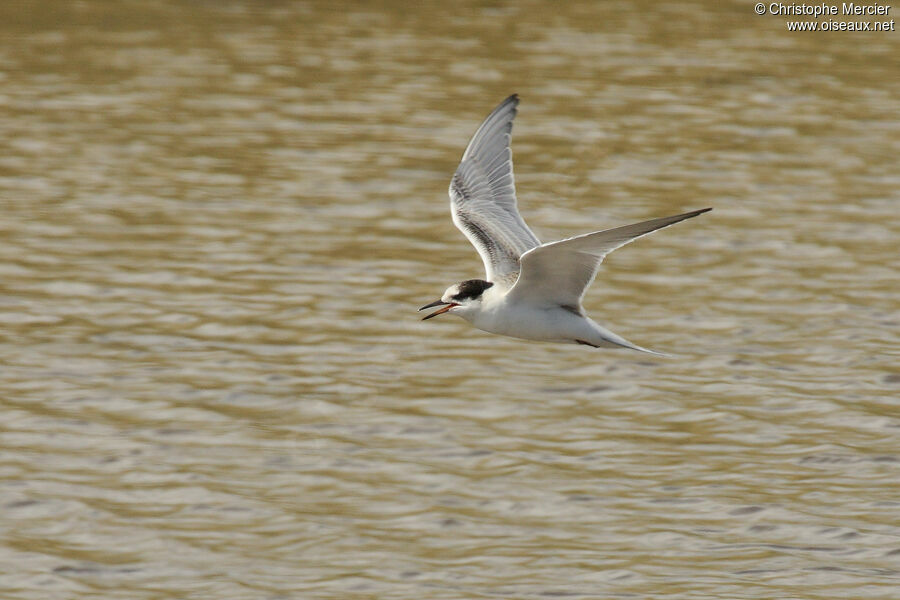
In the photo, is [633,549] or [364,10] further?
[364,10]

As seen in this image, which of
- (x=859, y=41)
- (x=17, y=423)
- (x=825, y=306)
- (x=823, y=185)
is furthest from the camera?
(x=859, y=41)

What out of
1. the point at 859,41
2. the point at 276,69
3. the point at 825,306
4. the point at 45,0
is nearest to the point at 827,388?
the point at 825,306

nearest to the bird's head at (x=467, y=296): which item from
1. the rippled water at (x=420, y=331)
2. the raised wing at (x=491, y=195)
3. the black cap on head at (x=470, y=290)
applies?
the black cap on head at (x=470, y=290)

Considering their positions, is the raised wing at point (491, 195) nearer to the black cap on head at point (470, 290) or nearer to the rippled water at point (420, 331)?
the black cap on head at point (470, 290)

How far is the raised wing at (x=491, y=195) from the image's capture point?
10141 mm

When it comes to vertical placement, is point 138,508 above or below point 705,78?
below

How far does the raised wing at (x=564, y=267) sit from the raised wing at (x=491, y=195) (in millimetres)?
984

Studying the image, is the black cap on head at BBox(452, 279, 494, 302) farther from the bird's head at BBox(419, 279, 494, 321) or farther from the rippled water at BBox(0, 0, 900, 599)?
the rippled water at BBox(0, 0, 900, 599)

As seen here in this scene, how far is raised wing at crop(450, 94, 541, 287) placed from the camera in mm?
10141

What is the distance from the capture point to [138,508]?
9.55m

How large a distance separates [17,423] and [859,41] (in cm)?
1537

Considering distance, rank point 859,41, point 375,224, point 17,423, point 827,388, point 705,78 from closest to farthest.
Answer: point 17,423, point 827,388, point 375,224, point 705,78, point 859,41

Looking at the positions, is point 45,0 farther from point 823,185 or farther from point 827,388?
point 827,388

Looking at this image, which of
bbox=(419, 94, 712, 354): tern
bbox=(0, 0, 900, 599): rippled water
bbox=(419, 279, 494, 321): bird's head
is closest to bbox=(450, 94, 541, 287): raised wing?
bbox=(419, 94, 712, 354): tern
